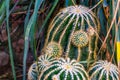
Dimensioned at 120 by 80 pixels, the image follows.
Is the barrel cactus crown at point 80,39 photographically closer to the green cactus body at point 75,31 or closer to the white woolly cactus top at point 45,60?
the green cactus body at point 75,31

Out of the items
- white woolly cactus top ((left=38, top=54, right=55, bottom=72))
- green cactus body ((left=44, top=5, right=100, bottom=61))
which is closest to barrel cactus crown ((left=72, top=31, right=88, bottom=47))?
green cactus body ((left=44, top=5, right=100, bottom=61))

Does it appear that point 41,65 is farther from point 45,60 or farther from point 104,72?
point 104,72

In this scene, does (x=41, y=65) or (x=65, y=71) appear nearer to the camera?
(x=65, y=71)

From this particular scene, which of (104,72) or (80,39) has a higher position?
(80,39)

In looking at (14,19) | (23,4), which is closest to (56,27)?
(23,4)

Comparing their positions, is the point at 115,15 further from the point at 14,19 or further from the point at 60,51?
the point at 14,19

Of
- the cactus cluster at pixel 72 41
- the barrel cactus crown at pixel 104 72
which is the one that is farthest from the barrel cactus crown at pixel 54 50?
the barrel cactus crown at pixel 104 72

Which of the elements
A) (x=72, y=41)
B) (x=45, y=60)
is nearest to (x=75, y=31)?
(x=72, y=41)

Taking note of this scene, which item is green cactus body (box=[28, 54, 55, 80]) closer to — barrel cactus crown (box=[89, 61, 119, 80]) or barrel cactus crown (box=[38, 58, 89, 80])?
barrel cactus crown (box=[38, 58, 89, 80])
